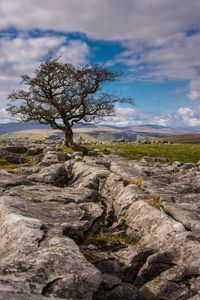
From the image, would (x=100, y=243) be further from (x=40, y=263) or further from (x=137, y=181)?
(x=137, y=181)

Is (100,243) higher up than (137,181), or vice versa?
(137,181)

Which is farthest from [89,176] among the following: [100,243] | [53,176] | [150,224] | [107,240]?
[100,243]

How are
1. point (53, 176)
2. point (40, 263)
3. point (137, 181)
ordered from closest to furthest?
point (40, 263) → point (137, 181) → point (53, 176)

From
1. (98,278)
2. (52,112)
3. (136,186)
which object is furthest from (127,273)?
(52,112)

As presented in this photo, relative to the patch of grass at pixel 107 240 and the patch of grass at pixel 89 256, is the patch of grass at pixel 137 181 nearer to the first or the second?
the patch of grass at pixel 107 240

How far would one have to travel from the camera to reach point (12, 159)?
53312 millimetres

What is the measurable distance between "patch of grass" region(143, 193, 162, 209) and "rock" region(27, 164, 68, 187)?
10739 millimetres

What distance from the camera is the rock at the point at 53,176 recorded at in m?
29.8

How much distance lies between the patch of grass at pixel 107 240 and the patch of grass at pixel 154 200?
285 centimetres

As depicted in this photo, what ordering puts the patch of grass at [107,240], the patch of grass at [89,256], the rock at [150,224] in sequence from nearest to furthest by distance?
1. the patch of grass at [89,256]
2. the rock at [150,224]
3. the patch of grass at [107,240]

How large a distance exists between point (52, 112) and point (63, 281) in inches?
2385

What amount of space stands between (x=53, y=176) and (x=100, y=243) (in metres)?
14.4

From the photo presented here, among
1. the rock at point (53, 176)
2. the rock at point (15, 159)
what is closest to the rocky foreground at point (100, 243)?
the rock at point (53, 176)

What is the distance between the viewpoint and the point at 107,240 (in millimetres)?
17234
